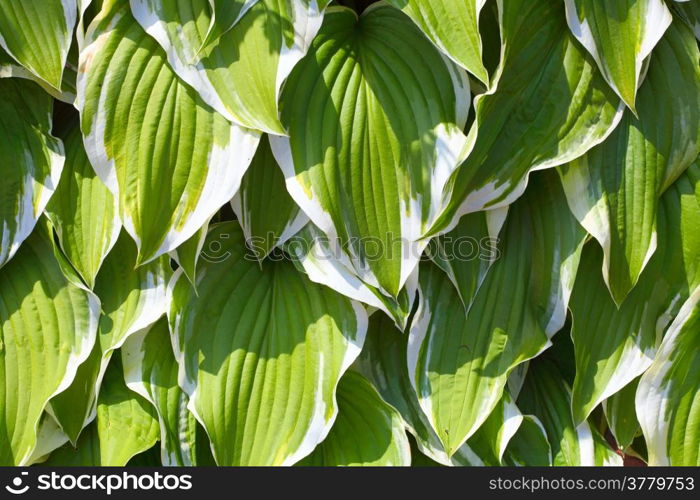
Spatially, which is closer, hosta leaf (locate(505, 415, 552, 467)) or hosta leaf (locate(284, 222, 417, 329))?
hosta leaf (locate(284, 222, 417, 329))

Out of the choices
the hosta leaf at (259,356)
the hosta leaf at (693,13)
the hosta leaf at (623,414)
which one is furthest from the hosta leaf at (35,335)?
the hosta leaf at (693,13)

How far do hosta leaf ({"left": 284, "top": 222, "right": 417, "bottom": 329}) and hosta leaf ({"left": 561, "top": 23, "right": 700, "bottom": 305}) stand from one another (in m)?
0.23

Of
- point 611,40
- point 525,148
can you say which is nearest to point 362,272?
point 525,148

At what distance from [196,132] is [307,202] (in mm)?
145

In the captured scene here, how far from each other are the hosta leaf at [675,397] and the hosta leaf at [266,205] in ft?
1.57

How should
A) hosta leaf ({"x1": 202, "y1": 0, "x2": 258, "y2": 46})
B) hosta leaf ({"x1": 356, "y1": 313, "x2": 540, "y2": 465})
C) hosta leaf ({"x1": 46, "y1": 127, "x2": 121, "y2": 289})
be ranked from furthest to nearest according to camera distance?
hosta leaf ({"x1": 356, "y1": 313, "x2": 540, "y2": 465}) → hosta leaf ({"x1": 46, "y1": 127, "x2": 121, "y2": 289}) → hosta leaf ({"x1": 202, "y1": 0, "x2": 258, "y2": 46})

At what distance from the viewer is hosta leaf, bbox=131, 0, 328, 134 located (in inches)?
31.1

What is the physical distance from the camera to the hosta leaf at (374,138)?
2.74 ft

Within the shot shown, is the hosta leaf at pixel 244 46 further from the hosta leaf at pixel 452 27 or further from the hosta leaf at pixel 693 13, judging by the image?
the hosta leaf at pixel 693 13

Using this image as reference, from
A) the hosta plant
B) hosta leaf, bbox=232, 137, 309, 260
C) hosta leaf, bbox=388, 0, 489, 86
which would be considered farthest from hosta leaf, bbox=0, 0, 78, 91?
hosta leaf, bbox=388, 0, 489, 86

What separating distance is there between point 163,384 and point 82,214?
232 mm

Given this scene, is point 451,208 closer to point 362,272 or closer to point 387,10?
point 362,272

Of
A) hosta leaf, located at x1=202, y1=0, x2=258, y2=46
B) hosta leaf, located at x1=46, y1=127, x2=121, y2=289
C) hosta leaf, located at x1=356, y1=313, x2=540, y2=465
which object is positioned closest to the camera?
hosta leaf, located at x1=202, y1=0, x2=258, y2=46

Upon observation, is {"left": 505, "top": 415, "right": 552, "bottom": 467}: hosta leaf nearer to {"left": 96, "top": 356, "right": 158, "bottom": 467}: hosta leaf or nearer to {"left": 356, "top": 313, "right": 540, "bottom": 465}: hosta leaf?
{"left": 356, "top": 313, "right": 540, "bottom": 465}: hosta leaf
